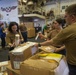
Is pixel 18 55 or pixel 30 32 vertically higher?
pixel 18 55

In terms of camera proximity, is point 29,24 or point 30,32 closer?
point 30,32

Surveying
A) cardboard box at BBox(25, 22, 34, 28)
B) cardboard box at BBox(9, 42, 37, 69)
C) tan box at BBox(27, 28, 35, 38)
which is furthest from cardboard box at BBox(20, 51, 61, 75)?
cardboard box at BBox(25, 22, 34, 28)

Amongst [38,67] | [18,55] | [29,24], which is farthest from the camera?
[29,24]

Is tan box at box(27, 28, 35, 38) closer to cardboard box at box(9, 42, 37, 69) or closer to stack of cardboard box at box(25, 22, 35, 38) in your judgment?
stack of cardboard box at box(25, 22, 35, 38)

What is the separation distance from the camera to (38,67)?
1.52 m

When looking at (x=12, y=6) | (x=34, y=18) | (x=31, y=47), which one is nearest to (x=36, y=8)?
(x=34, y=18)

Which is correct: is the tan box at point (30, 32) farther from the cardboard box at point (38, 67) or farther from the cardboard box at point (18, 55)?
the cardboard box at point (38, 67)

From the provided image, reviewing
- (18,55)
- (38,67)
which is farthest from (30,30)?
(38,67)

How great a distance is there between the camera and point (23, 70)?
165 cm

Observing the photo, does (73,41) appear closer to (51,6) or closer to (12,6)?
(12,6)

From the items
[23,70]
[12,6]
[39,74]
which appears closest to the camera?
[39,74]

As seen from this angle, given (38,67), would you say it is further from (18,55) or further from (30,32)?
(30,32)

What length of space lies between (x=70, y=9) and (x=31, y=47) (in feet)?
2.28

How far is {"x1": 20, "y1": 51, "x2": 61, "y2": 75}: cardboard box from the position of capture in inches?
57.7
